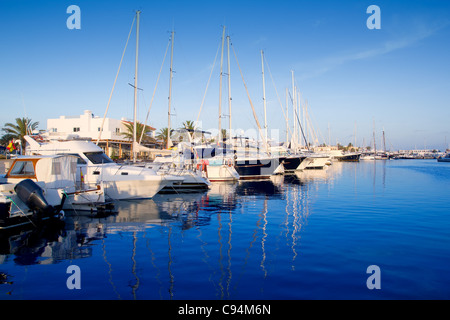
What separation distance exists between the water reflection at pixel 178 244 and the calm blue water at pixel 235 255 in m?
0.03

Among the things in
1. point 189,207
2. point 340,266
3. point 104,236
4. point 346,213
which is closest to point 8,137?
point 189,207

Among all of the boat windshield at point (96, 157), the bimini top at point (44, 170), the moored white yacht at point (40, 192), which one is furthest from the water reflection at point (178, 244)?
the boat windshield at point (96, 157)

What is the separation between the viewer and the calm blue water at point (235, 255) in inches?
271

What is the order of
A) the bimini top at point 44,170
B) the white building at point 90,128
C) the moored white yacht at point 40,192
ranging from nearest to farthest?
the moored white yacht at point 40,192 → the bimini top at point 44,170 → the white building at point 90,128

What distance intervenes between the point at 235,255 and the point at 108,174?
483 inches

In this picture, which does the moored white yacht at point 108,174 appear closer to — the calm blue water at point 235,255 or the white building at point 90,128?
the calm blue water at point 235,255

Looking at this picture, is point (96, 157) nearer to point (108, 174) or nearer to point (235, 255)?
point (108, 174)

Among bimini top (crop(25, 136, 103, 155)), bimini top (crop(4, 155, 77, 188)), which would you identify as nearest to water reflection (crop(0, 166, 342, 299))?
bimini top (crop(4, 155, 77, 188))

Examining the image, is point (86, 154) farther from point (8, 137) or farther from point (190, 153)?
Result: point (8, 137)

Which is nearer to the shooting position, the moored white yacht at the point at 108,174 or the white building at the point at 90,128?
the moored white yacht at the point at 108,174

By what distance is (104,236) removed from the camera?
11.5 meters

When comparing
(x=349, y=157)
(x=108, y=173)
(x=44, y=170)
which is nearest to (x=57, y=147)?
(x=108, y=173)
